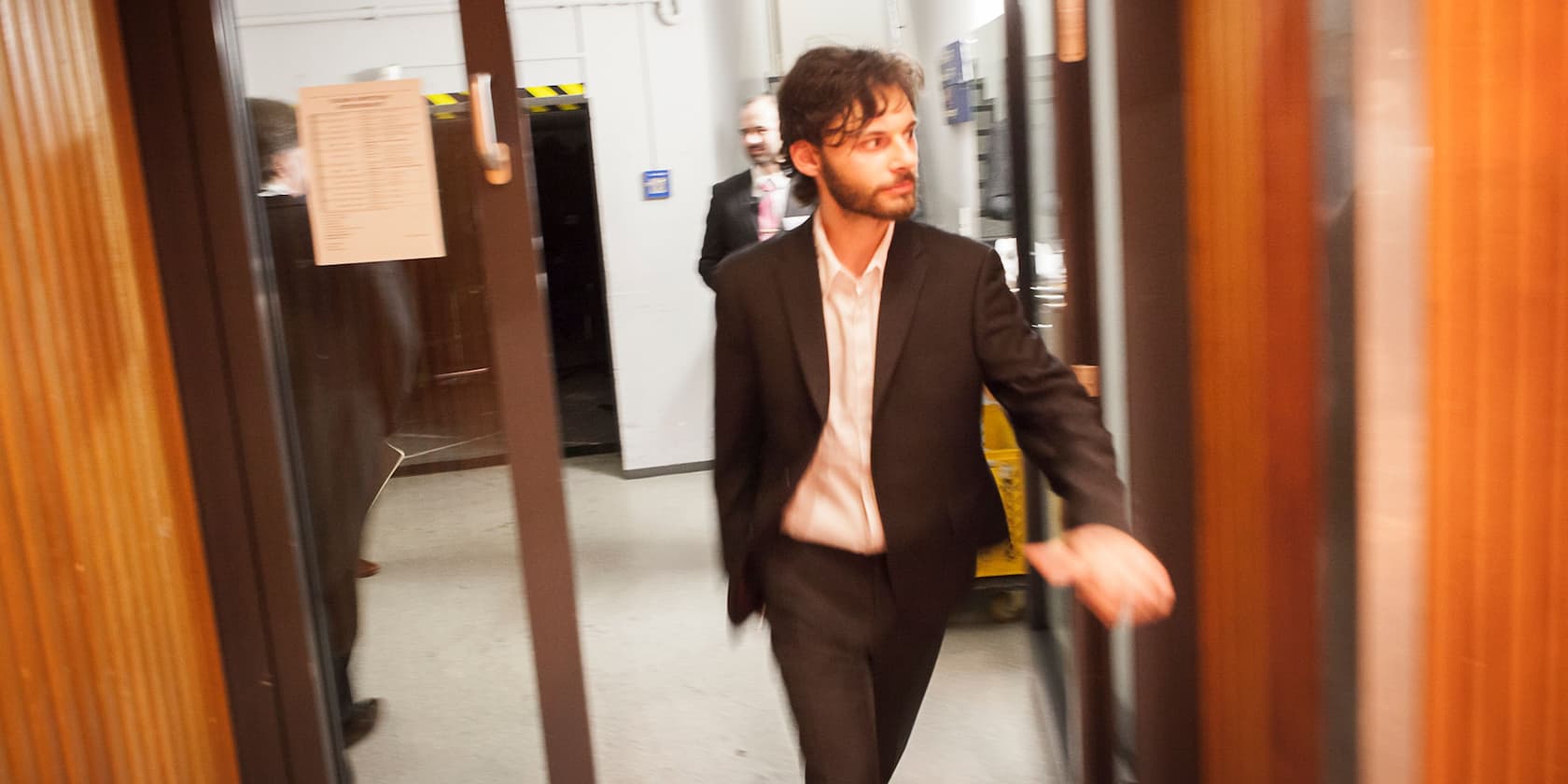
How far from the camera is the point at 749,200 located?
4.07 metres

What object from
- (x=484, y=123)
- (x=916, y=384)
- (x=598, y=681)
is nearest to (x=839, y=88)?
(x=916, y=384)

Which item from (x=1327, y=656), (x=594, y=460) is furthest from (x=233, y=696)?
(x=594, y=460)

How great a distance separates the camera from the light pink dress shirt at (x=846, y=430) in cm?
178

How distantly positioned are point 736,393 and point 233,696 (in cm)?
125

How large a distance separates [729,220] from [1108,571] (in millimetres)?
2780

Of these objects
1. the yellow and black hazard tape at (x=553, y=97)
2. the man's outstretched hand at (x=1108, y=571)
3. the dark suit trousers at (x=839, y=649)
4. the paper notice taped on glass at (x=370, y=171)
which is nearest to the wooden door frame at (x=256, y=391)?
the paper notice taped on glass at (x=370, y=171)

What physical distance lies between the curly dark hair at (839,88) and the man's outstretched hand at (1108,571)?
0.69 m

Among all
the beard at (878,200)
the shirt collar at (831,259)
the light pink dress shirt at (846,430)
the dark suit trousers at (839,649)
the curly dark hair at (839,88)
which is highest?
the curly dark hair at (839,88)

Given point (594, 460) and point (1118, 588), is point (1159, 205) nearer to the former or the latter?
point (1118, 588)

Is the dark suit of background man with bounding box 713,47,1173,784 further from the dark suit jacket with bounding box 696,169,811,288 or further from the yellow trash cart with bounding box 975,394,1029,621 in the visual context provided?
the dark suit jacket with bounding box 696,169,811,288

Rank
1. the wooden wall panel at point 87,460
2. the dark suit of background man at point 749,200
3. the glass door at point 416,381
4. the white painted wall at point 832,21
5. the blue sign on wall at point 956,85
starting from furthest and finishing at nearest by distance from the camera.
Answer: the white painted wall at point 832,21
the blue sign on wall at point 956,85
the dark suit of background man at point 749,200
the glass door at point 416,381
the wooden wall panel at point 87,460

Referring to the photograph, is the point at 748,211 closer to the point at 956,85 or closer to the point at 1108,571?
the point at 956,85

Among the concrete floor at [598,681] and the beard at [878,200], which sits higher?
the beard at [878,200]

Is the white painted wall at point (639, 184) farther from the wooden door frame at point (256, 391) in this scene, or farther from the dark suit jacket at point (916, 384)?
the dark suit jacket at point (916, 384)
